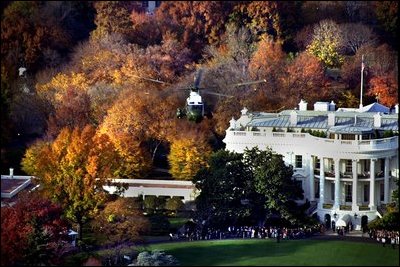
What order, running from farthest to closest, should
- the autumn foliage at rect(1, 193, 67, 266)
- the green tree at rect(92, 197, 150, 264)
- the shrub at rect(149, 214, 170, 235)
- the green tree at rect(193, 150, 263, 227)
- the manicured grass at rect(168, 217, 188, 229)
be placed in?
the manicured grass at rect(168, 217, 188, 229)
the green tree at rect(193, 150, 263, 227)
the shrub at rect(149, 214, 170, 235)
the green tree at rect(92, 197, 150, 264)
the autumn foliage at rect(1, 193, 67, 266)

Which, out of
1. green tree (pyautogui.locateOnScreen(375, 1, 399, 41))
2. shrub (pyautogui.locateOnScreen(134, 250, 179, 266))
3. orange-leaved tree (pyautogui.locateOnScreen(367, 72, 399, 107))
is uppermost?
green tree (pyautogui.locateOnScreen(375, 1, 399, 41))

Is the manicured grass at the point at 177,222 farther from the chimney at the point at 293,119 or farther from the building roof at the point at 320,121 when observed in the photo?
the chimney at the point at 293,119

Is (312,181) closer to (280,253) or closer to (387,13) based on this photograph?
(280,253)

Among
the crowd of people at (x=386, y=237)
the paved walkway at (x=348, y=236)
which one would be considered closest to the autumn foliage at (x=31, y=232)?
the paved walkway at (x=348, y=236)

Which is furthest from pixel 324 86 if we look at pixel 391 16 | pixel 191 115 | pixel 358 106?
pixel 391 16

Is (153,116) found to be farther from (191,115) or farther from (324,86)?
(324,86)

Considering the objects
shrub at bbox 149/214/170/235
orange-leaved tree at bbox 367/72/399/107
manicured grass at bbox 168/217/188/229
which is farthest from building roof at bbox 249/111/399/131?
orange-leaved tree at bbox 367/72/399/107

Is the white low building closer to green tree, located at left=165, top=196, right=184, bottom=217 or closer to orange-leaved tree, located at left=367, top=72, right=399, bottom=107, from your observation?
green tree, located at left=165, top=196, right=184, bottom=217
